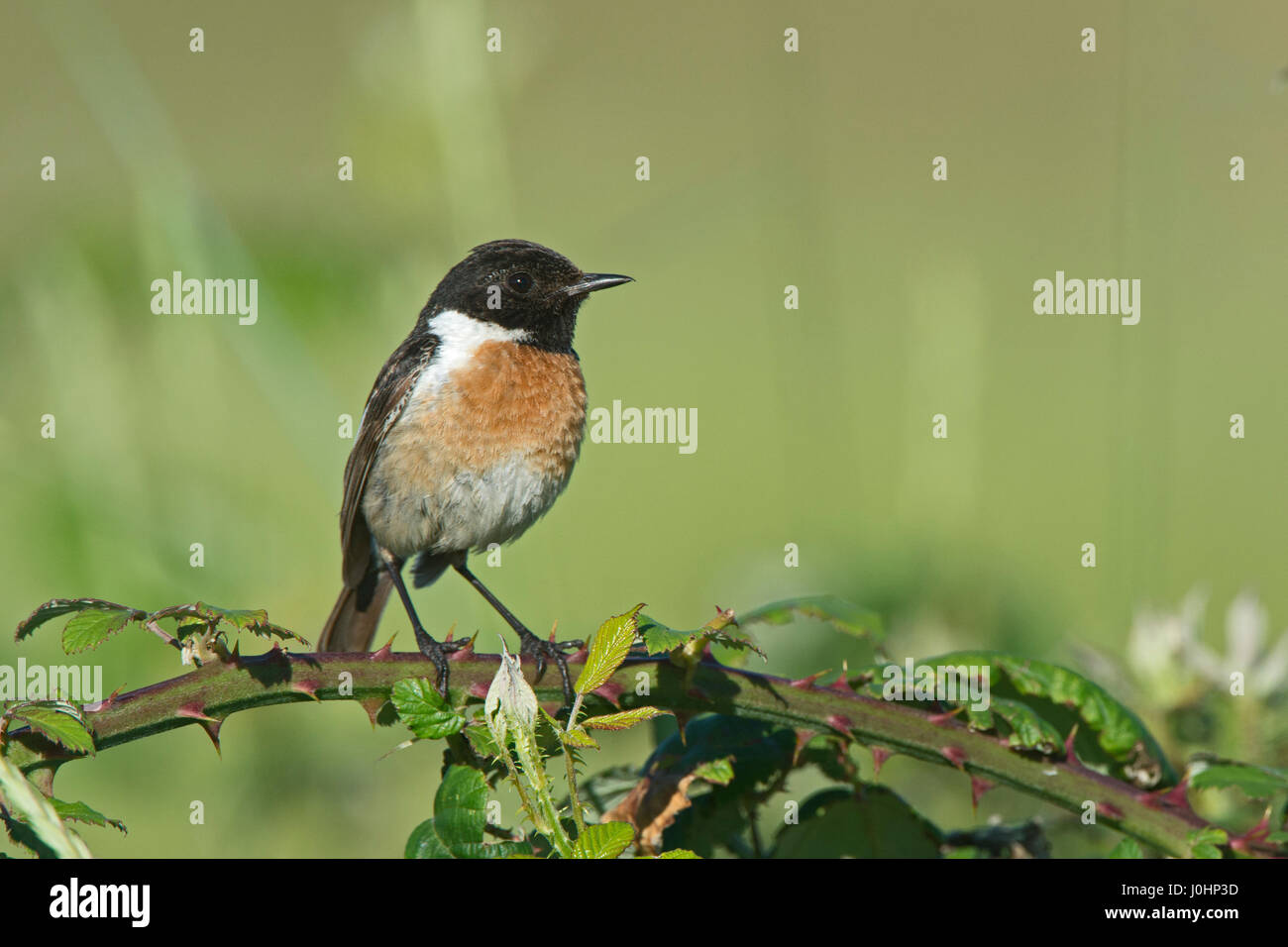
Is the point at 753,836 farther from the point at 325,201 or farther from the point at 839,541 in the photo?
the point at 325,201

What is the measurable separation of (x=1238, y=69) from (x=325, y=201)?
3.27m

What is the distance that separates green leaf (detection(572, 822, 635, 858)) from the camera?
4.71 ft

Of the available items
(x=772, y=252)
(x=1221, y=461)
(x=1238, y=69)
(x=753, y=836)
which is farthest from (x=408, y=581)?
(x=1221, y=461)

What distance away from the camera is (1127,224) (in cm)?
334

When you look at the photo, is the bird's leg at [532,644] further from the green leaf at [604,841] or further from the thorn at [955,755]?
the green leaf at [604,841]

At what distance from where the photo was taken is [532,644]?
359 cm

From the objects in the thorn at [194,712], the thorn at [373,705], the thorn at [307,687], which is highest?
the thorn at [307,687]

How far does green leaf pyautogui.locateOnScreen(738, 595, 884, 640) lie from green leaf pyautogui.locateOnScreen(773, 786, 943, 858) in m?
0.31

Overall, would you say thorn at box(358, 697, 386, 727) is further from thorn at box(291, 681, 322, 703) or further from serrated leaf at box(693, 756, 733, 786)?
serrated leaf at box(693, 756, 733, 786)

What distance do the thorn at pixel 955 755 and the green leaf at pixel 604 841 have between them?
0.70 m

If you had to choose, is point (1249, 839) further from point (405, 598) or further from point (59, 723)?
point (405, 598)

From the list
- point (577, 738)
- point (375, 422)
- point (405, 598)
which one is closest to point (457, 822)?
point (577, 738)

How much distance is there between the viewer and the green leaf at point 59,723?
1.57 meters

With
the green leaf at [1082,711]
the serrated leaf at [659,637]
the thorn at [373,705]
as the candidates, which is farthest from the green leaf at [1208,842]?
the thorn at [373,705]
